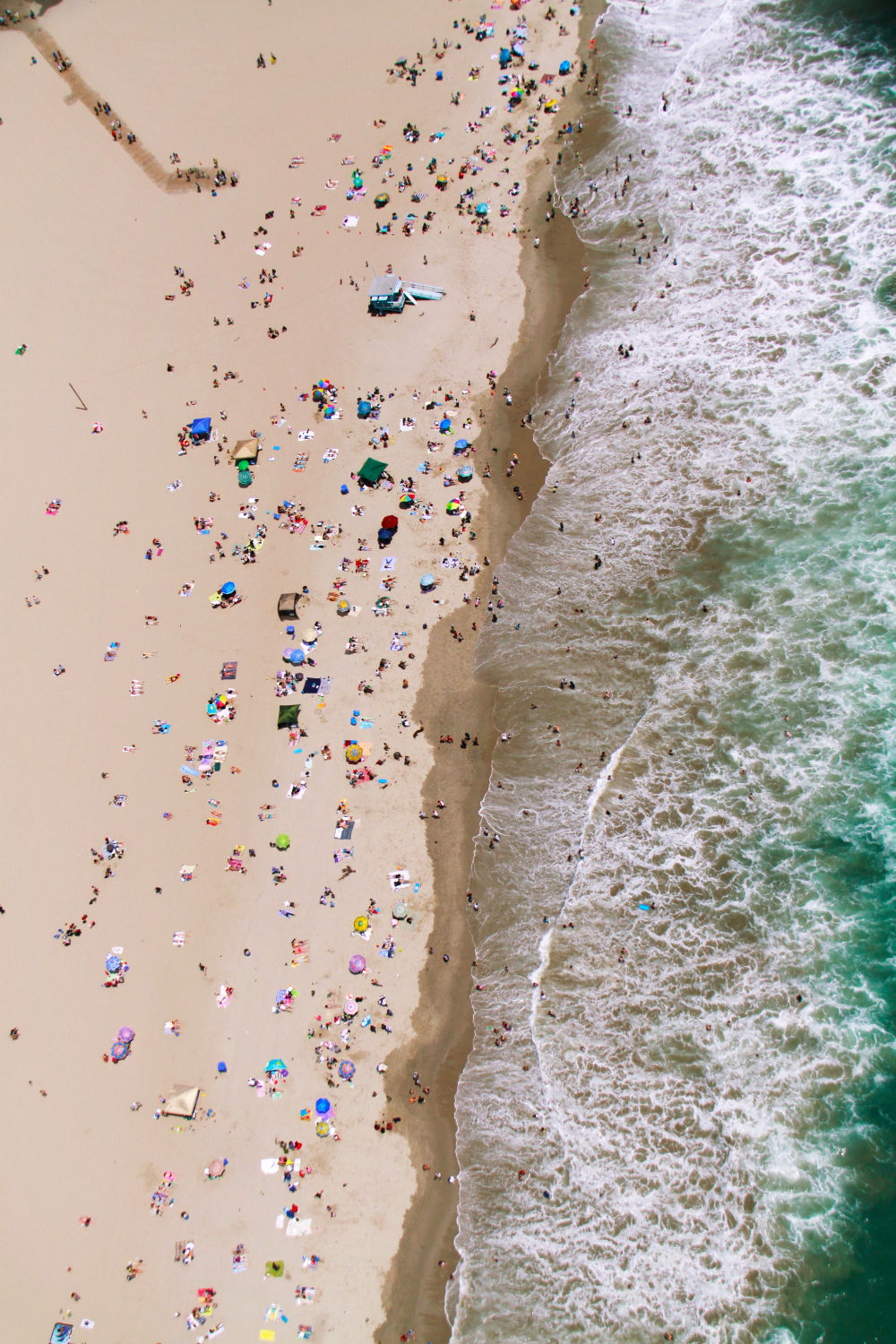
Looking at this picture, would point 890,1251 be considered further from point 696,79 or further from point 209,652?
point 696,79

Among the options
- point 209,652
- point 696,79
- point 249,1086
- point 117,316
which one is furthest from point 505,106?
point 249,1086

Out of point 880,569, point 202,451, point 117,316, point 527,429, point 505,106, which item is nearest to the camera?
point 880,569

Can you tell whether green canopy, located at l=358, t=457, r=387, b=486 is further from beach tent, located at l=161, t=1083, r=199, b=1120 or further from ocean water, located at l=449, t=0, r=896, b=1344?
beach tent, located at l=161, t=1083, r=199, b=1120

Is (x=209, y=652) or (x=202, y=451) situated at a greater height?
(x=202, y=451)

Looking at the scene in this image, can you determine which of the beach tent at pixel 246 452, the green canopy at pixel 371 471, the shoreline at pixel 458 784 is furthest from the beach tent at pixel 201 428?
the shoreline at pixel 458 784

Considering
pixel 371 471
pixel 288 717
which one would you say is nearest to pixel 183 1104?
pixel 288 717

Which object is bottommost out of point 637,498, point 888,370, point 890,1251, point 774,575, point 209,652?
point 890,1251
